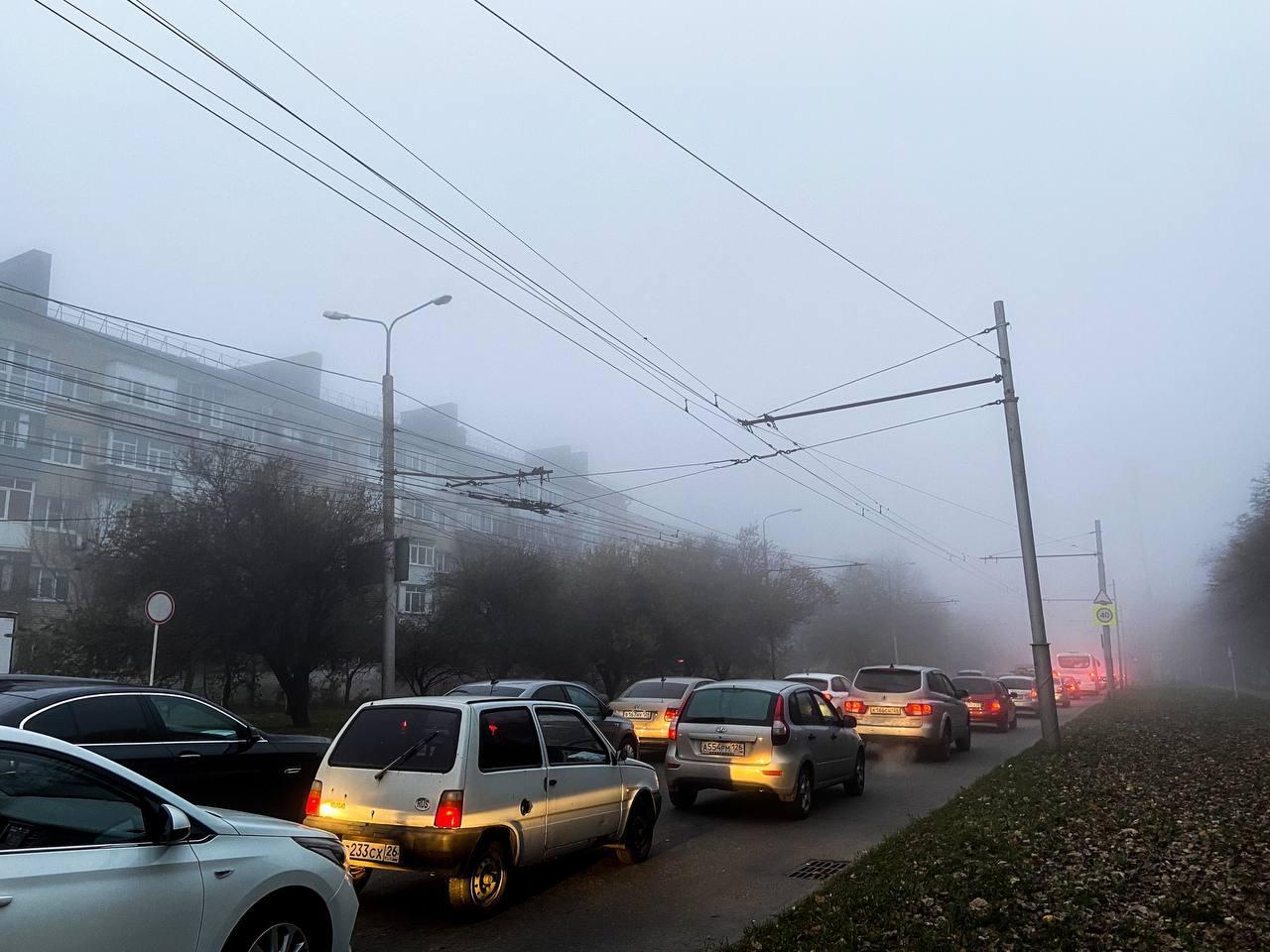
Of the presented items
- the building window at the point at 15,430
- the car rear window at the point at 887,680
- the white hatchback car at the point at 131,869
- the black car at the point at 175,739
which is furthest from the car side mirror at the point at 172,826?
the building window at the point at 15,430

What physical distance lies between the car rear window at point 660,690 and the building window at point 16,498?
39574mm

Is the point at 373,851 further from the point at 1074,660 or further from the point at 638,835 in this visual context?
the point at 1074,660

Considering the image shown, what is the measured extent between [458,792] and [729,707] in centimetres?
576

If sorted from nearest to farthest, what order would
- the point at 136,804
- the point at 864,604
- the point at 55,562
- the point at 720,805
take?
the point at 136,804
the point at 720,805
the point at 55,562
the point at 864,604

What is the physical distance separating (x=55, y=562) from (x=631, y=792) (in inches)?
1688

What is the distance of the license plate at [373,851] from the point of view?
641 centimetres

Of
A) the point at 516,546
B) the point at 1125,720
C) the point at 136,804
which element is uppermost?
the point at 516,546

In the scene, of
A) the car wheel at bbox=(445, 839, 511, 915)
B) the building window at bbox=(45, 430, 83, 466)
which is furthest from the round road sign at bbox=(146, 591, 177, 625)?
the building window at bbox=(45, 430, 83, 466)

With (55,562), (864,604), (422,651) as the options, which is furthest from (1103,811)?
(864,604)

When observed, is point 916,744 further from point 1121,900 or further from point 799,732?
point 1121,900

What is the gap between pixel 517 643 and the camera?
3244 cm

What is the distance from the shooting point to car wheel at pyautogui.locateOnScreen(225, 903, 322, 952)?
4.29 metres

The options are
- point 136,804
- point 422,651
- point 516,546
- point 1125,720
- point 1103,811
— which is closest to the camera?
point 136,804

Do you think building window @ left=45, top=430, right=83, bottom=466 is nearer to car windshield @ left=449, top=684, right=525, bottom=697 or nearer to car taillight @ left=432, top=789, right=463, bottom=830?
car windshield @ left=449, top=684, right=525, bottom=697
